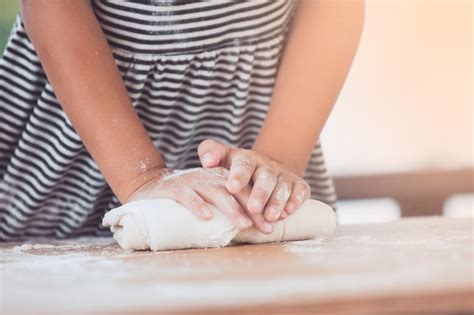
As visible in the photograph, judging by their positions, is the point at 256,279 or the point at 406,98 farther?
the point at 406,98

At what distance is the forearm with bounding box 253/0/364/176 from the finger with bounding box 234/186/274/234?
0.47ft

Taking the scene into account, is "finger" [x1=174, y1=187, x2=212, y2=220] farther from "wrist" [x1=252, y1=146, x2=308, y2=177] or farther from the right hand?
"wrist" [x1=252, y1=146, x2=308, y2=177]

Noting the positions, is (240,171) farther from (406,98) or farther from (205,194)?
(406,98)

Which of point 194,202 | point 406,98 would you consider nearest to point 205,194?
point 194,202

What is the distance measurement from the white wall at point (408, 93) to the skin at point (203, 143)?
1.82 metres

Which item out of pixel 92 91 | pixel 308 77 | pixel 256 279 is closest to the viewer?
pixel 256 279

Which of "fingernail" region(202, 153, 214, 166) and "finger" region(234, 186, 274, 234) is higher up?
"fingernail" region(202, 153, 214, 166)

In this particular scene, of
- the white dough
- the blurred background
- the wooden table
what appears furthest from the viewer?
the blurred background

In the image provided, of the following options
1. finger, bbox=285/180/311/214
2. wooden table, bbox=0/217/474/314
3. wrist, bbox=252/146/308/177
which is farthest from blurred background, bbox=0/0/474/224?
wooden table, bbox=0/217/474/314

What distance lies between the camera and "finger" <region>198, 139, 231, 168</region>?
34.8 inches

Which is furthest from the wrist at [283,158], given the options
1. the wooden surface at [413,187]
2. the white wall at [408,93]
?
the white wall at [408,93]

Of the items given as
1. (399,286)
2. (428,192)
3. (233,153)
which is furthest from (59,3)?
(428,192)

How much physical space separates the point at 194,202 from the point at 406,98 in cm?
228

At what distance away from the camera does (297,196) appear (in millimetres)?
878
